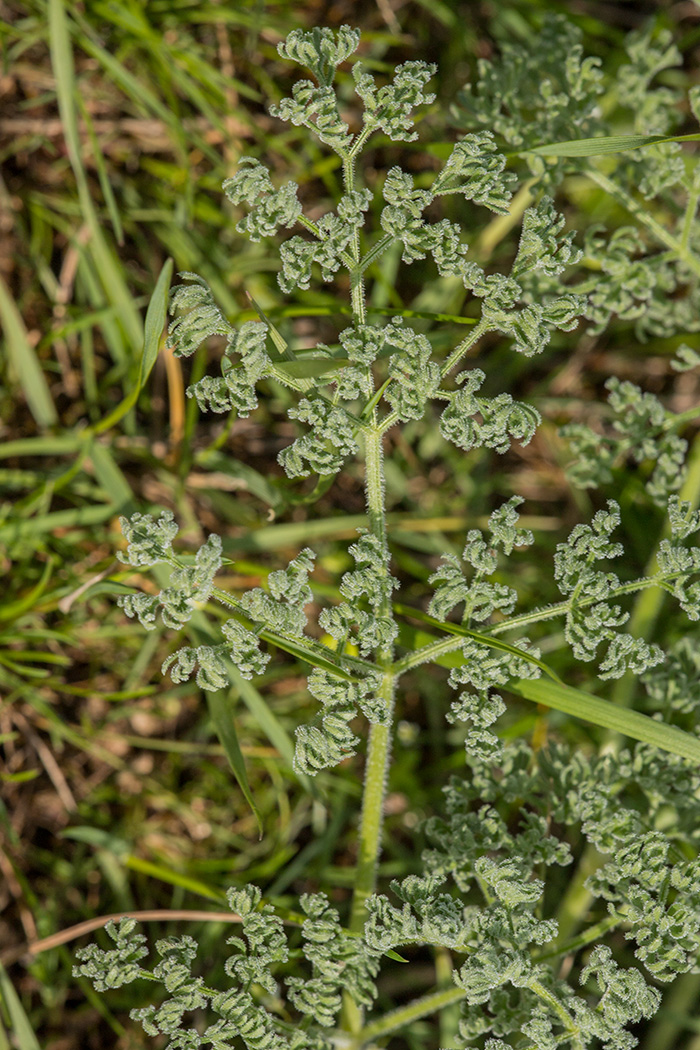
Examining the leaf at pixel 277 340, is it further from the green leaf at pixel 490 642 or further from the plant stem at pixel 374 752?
the green leaf at pixel 490 642

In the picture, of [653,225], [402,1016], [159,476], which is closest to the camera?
[402,1016]

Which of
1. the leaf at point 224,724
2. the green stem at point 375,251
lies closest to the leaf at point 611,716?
the leaf at point 224,724

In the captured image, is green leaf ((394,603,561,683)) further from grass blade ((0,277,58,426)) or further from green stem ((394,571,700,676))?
grass blade ((0,277,58,426))

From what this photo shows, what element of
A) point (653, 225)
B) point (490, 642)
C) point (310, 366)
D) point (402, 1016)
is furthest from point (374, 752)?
A: point (653, 225)

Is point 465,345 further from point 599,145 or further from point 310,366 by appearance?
point 599,145

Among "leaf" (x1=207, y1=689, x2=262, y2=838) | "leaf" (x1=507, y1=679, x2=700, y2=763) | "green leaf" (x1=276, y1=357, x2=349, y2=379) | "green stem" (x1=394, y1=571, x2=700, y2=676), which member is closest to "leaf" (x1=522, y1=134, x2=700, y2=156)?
"green leaf" (x1=276, y1=357, x2=349, y2=379)

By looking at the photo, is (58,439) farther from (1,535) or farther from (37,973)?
(37,973)
